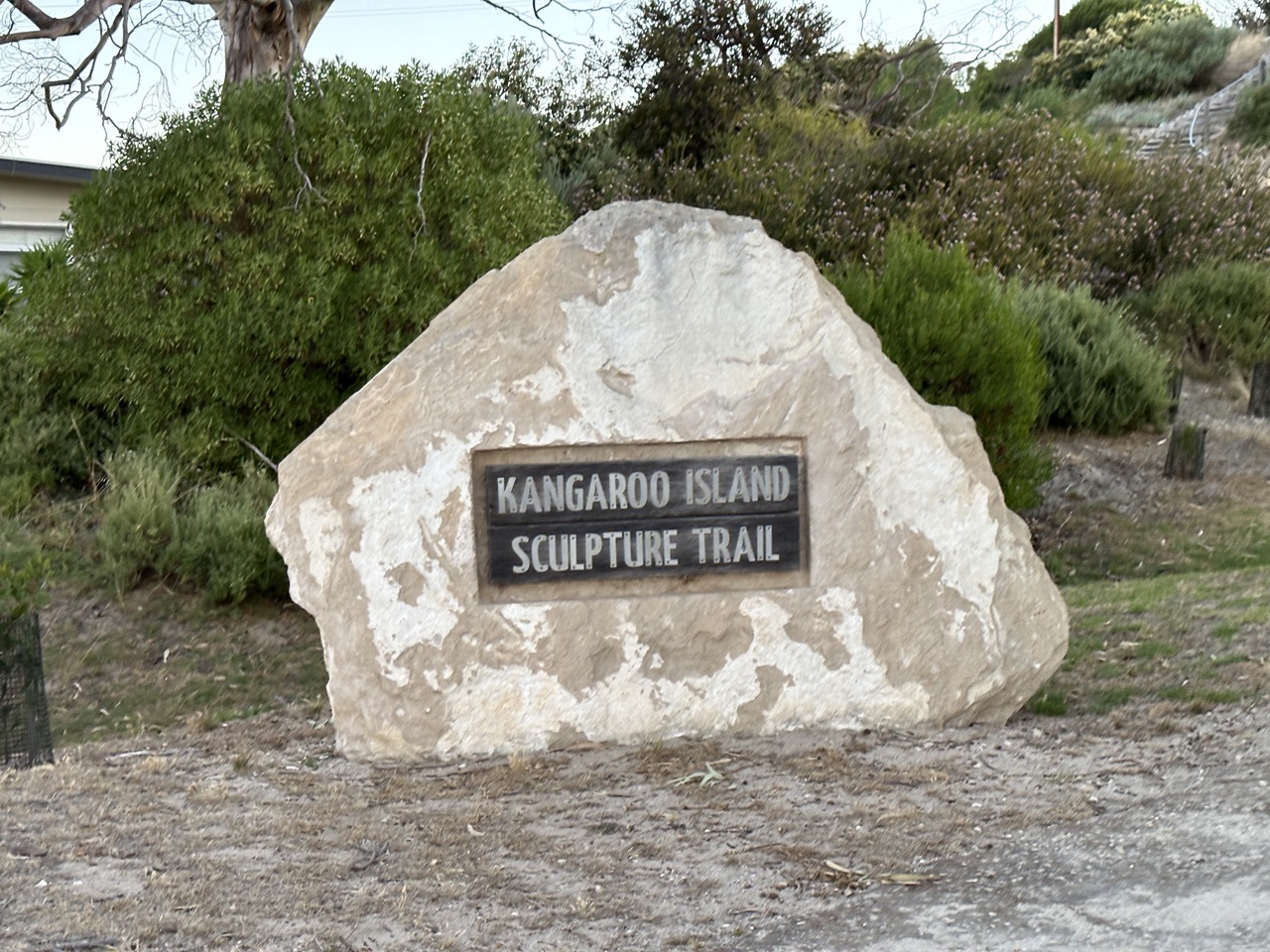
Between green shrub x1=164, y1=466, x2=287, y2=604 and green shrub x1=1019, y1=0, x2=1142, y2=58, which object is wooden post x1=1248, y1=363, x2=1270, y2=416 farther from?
green shrub x1=1019, y1=0, x2=1142, y2=58

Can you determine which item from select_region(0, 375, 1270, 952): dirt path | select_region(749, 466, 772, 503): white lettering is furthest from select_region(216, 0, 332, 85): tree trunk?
select_region(749, 466, 772, 503): white lettering

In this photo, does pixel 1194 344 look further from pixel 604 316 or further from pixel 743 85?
pixel 604 316

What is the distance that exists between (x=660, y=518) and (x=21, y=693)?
3.10 m

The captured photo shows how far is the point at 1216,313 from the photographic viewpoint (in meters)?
14.9

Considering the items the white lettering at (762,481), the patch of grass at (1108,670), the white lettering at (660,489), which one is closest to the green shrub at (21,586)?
the white lettering at (660,489)

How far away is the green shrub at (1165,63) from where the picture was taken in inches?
1431

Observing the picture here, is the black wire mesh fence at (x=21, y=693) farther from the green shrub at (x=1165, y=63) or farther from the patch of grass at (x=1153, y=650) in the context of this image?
the green shrub at (x=1165, y=63)

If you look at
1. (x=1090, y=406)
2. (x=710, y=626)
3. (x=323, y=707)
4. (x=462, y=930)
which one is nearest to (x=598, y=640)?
(x=710, y=626)

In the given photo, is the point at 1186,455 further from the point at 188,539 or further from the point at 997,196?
the point at 188,539

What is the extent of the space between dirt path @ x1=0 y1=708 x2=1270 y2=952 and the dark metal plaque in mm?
650

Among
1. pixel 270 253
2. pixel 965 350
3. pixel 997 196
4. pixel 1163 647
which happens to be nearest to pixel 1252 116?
pixel 997 196

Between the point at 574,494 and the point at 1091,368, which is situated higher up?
the point at 1091,368

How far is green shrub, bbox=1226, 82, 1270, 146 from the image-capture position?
28.5 m

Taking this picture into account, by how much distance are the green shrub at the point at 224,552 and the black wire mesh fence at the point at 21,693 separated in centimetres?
235
